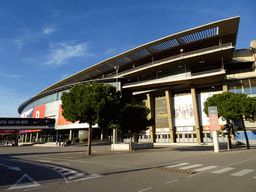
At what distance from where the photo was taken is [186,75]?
43312mm

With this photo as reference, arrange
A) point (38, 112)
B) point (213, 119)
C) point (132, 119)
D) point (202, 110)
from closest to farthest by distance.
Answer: point (213, 119), point (132, 119), point (202, 110), point (38, 112)

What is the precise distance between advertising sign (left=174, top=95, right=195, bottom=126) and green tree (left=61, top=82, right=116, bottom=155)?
2847 cm

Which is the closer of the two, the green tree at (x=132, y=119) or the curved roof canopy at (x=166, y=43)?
the green tree at (x=132, y=119)

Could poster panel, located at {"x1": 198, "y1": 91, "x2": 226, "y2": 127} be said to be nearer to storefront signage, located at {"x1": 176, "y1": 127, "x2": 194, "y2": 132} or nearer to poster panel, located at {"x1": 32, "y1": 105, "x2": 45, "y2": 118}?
storefront signage, located at {"x1": 176, "y1": 127, "x2": 194, "y2": 132}

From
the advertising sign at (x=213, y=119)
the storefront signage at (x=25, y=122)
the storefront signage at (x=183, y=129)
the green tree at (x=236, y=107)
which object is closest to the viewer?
the advertising sign at (x=213, y=119)

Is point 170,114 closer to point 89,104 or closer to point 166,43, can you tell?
point 166,43

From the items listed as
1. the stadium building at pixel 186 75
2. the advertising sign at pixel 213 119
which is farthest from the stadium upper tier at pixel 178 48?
the advertising sign at pixel 213 119

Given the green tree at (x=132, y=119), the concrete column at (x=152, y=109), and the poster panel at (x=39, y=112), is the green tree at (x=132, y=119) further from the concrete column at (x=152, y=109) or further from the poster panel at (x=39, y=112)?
the poster panel at (x=39, y=112)

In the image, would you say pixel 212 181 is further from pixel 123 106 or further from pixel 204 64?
pixel 204 64

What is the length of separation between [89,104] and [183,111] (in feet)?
103

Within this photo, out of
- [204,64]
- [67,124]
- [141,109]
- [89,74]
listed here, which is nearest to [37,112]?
[67,124]

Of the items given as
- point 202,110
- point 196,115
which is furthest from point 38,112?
point 202,110

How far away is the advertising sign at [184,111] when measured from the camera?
143 ft

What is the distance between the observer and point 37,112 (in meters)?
70.6
